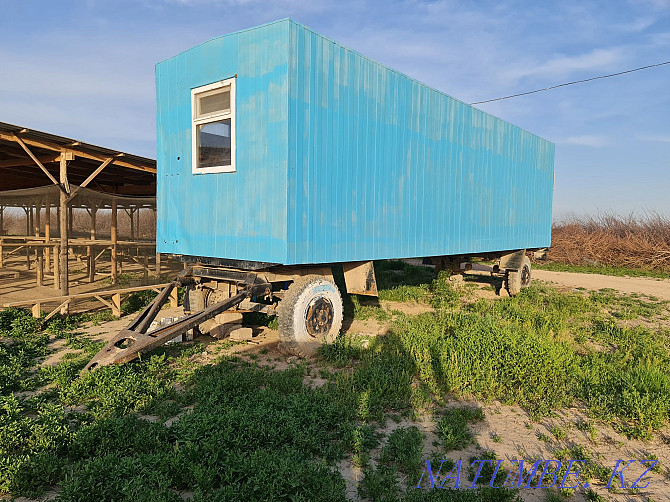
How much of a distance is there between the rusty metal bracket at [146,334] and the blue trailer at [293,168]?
0.32 metres

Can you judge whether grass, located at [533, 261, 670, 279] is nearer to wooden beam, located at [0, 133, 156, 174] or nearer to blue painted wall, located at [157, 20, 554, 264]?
blue painted wall, located at [157, 20, 554, 264]

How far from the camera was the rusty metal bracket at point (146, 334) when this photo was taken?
4.79 metres

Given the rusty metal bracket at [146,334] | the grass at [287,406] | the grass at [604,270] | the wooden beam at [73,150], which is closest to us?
the grass at [287,406]

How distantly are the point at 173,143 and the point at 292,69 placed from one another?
2.42 m

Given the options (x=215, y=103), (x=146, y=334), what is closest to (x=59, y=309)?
(x=146, y=334)

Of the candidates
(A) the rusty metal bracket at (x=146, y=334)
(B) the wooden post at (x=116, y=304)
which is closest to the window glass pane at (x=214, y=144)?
(A) the rusty metal bracket at (x=146, y=334)

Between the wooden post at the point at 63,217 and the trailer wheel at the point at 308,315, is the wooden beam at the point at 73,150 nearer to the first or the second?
the wooden post at the point at 63,217

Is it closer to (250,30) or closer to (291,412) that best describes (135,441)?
(291,412)

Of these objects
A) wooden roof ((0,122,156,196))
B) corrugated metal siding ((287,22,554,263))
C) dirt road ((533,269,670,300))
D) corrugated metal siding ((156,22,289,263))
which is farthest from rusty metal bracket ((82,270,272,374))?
dirt road ((533,269,670,300))

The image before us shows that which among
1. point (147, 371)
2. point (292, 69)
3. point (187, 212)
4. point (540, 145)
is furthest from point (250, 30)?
point (540, 145)

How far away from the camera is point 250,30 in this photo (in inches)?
212

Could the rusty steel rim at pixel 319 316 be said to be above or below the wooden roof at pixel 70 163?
below

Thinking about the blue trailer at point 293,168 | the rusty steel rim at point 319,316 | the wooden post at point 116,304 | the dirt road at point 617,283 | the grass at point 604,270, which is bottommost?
the dirt road at point 617,283

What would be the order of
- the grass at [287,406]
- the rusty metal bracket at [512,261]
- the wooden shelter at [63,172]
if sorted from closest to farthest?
the grass at [287,406] < the wooden shelter at [63,172] < the rusty metal bracket at [512,261]
